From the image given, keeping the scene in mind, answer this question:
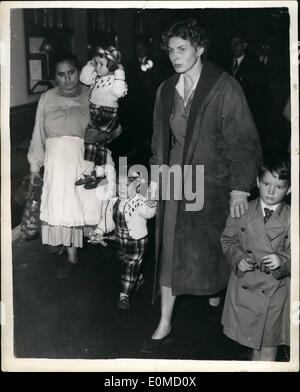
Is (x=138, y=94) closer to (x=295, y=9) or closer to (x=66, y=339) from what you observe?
(x=295, y=9)

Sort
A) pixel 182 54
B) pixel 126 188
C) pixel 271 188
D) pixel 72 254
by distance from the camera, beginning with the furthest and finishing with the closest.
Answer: pixel 72 254, pixel 126 188, pixel 182 54, pixel 271 188

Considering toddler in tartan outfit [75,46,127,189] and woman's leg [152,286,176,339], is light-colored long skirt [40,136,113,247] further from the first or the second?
woman's leg [152,286,176,339]

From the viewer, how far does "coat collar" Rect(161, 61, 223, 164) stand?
2.12 metres

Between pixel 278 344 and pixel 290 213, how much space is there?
0.58 meters

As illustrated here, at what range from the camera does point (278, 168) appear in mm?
2031

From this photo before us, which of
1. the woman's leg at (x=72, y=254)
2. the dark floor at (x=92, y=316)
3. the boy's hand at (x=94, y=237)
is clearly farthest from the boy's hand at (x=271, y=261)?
the woman's leg at (x=72, y=254)

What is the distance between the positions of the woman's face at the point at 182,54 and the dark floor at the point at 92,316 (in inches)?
36.8

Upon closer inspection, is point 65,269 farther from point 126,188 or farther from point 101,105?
point 101,105

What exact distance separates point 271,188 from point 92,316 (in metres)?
1.08

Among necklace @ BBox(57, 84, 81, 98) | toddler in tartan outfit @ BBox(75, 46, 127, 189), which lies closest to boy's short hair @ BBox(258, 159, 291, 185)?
toddler in tartan outfit @ BBox(75, 46, 127, 189)

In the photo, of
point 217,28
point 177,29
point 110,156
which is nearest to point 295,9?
point 217,28

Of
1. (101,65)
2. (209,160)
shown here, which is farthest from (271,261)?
(101,65)

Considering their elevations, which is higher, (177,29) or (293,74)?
(177,29)

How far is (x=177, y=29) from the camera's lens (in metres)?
2.09
